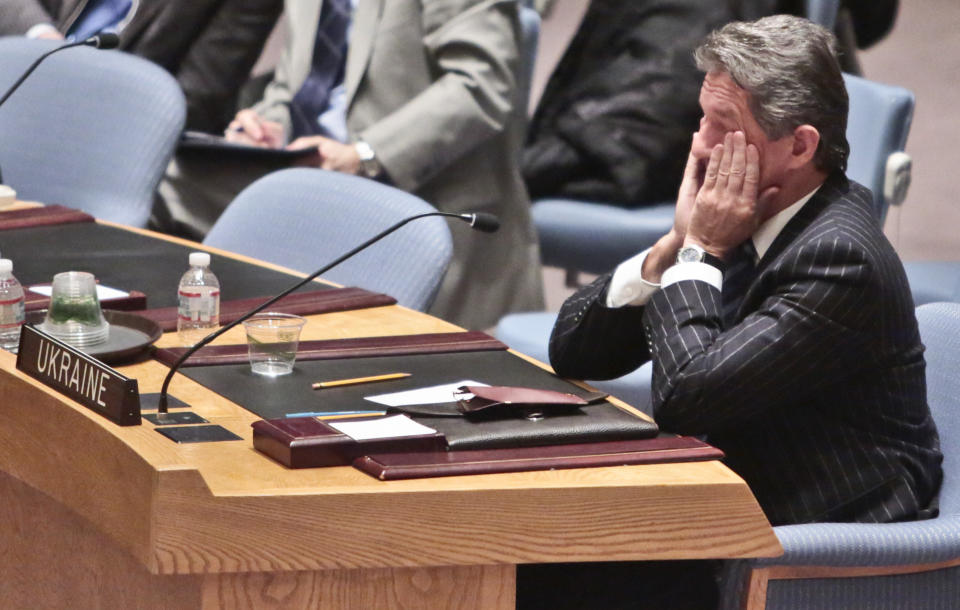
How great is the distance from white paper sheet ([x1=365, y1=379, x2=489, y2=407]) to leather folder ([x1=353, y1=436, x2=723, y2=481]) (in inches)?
7.2

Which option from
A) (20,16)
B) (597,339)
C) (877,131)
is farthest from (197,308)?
(20,16)

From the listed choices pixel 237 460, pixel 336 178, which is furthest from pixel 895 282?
pixel 336 178

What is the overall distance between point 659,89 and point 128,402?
2327 millimetres

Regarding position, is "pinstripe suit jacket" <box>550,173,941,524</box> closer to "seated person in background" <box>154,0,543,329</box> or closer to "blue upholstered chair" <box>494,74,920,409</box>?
"blue upholstered chair" <box>494,74,920,409</box>

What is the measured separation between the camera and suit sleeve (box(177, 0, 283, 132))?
11.9ft

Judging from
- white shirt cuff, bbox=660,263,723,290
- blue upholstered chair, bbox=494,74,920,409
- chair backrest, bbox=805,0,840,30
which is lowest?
blue upholstered chair, bbox=494,74,920,409

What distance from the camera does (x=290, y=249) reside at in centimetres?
263

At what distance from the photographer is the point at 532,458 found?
1502 millimetres

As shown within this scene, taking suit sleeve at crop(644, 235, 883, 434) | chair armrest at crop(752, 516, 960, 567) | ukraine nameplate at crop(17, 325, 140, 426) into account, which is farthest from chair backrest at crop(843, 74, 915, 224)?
ukraine nameplate at crop(17, 325, 140, 426)

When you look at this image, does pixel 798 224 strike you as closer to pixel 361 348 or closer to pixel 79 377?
pixel 361 348

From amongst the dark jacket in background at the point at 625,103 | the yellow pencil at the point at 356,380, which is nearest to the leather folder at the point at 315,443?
the yellow pencil at the point at 356,380

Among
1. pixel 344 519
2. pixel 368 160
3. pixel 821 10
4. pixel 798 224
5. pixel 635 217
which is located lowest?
pixel 635 217

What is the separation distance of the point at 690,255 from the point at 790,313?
217mm

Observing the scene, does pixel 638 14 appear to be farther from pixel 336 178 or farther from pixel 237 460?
pixel 237 460
